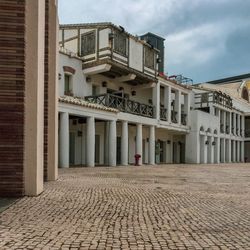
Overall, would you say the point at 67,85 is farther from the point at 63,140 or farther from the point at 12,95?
the point at 12,95

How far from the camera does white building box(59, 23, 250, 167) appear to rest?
21.0m

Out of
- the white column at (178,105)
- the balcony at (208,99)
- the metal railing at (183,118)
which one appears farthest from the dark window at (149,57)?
the balcony at (208,99)

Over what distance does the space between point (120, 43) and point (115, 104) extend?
3.67 meters

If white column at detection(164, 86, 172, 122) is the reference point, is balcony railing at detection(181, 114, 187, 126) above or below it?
below

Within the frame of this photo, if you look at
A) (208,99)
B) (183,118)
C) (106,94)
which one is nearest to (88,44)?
(106,94)

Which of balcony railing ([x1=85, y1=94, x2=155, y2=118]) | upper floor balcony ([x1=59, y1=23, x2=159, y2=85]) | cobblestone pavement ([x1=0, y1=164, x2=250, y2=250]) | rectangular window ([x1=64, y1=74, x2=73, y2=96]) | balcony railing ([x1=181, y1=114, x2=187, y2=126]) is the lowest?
cobblestone pavement ([x1=0, y1=164, x2=250, y2=250])

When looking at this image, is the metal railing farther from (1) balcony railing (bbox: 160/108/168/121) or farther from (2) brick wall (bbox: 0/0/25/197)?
(2) brick wall (bbox: 0/0/25/197)

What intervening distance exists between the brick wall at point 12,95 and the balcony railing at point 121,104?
15069mm

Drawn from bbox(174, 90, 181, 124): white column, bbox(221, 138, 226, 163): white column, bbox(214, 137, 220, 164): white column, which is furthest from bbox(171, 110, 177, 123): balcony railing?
bbox(221, 138, 226, 163): white column

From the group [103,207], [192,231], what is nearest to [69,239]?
[192,231]

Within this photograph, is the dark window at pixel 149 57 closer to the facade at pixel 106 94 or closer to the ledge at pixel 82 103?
the facade at pixel 106 94

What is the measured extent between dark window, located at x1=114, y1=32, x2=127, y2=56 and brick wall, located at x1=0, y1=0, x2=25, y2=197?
16062 mm

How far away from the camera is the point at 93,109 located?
2020cm

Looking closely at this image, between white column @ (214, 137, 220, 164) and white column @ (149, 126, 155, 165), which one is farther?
white column @ (214, 137, 220, 164)
